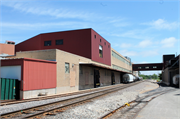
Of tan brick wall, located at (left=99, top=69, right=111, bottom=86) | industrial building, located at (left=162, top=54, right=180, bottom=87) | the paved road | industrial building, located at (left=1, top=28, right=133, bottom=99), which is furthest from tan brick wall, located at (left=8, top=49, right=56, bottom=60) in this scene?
industrial building, located at (left=162, top=54, right=180, bottom=87)

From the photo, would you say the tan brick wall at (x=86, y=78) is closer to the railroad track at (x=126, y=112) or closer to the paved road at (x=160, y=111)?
the railroad track at (x=126, y=112)

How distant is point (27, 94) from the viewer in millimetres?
15648

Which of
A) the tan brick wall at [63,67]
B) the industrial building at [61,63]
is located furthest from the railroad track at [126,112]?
the tan brick wall at [63,67]

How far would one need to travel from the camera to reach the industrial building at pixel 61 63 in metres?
16.3

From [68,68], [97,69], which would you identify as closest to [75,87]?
[68,68]

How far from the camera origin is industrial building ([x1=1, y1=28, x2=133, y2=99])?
1633 cm

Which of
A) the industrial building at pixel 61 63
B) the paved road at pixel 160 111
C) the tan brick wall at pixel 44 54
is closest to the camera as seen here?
the paved road at pixel 160 111

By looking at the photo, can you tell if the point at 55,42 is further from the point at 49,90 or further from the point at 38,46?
the point at 49,90

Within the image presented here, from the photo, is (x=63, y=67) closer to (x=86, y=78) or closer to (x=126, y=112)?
(x=86, y=78)

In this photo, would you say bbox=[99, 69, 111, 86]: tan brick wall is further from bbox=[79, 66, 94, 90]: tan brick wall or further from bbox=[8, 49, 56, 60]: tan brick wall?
bbox=[8, 49, 56, 60]: tan brick wall

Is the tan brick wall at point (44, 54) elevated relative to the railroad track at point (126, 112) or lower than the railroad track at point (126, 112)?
elevated

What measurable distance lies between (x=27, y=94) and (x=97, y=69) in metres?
20.6

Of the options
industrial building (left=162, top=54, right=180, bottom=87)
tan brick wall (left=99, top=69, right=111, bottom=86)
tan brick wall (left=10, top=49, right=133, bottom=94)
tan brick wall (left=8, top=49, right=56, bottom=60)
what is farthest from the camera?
industrial building (left=162, top=54, right=180, bottom=87)

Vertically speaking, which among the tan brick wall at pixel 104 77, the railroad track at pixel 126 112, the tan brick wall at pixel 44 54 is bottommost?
the railroad track at pixel 126 112
